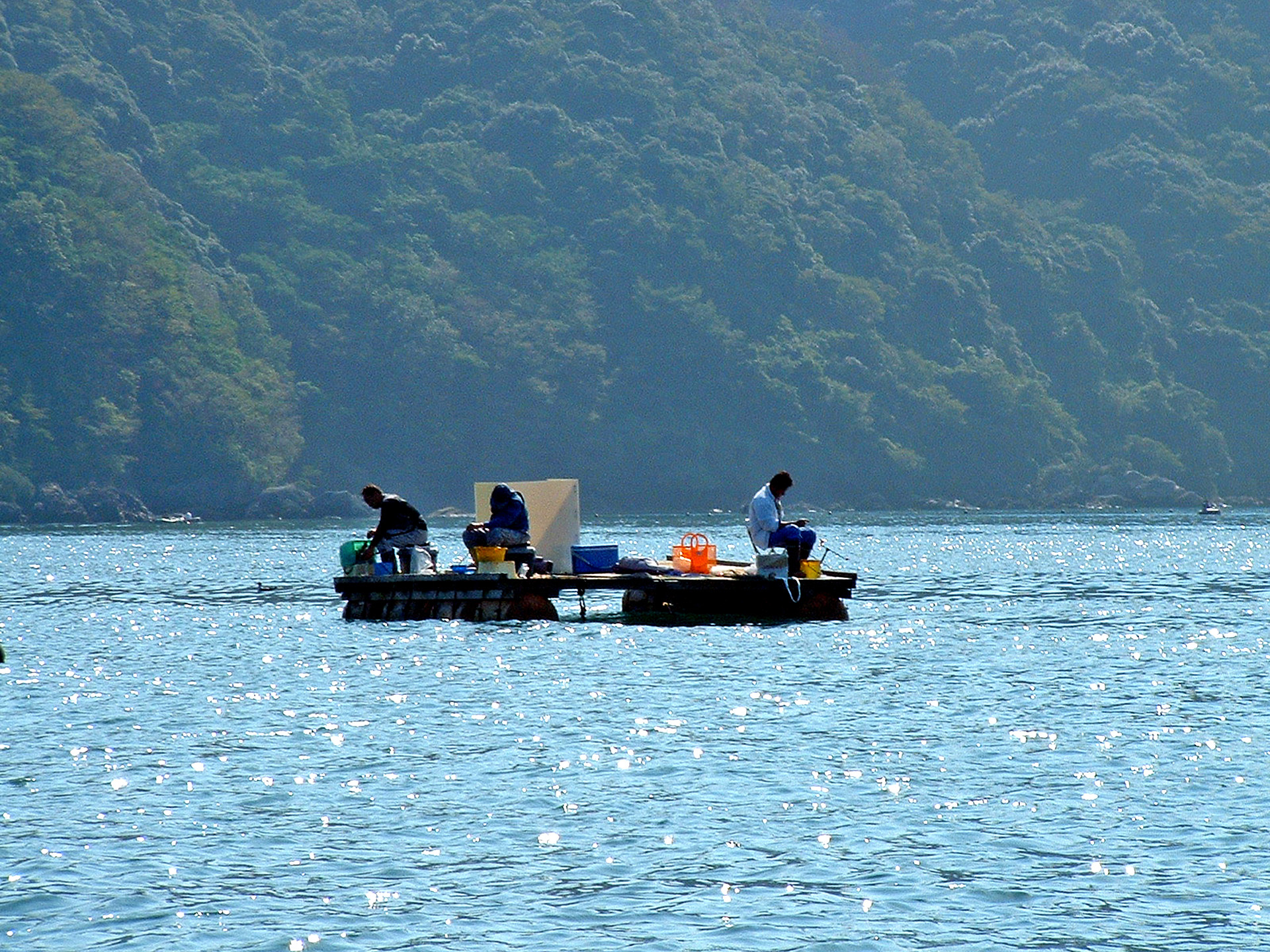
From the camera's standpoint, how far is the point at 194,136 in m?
161

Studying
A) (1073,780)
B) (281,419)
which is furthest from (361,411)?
(1073,780)

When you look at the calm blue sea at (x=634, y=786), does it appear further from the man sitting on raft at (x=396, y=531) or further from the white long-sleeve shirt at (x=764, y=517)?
the white long-sleeve shirt at (x=764, y=517)

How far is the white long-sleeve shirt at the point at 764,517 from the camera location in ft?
110

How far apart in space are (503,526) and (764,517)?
5268 millimetres

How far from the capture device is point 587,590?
35938 mm

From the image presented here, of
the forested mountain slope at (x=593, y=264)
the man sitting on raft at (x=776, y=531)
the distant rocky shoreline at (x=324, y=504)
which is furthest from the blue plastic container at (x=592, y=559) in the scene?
the forested mountain slope at (x=593, y=264)

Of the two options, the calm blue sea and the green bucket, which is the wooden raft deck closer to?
the calm blue sea

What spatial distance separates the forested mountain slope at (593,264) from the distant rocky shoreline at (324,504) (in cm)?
99

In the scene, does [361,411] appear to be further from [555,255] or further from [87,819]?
[87,819]

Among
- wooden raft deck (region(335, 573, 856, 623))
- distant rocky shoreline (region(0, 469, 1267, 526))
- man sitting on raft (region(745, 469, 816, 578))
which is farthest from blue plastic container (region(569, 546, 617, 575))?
distant rocky shoreline (region(0, 469, 1267, 526))

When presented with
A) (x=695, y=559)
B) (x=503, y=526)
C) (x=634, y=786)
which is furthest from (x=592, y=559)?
(x=634, y=786)

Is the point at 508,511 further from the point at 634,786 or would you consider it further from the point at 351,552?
the point at 634,786

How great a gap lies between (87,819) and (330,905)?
4315 mm

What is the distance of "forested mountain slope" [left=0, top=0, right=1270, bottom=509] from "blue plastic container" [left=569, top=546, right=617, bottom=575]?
9828 cm
